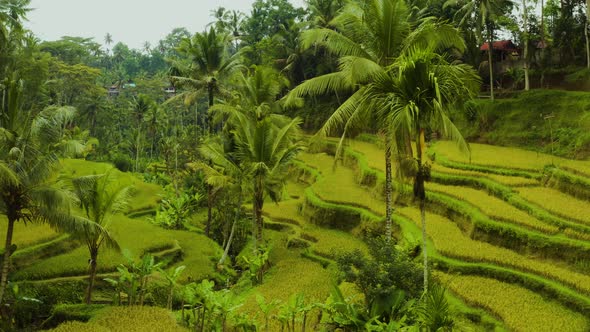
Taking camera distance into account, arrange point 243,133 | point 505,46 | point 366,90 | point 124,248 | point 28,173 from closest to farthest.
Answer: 1. point 366,90
2. point 28,173
3. point 124,248
4. point 243,133
5. point 505,46

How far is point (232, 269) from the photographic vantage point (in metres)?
16.7

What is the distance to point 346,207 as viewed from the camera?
18.2 m

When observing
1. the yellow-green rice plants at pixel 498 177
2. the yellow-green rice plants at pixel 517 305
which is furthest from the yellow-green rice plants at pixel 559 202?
the yellow-green rice plants at pixel 517 305

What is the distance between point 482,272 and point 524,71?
19.8m

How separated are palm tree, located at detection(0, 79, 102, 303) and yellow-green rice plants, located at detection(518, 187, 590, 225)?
12307 millimetres

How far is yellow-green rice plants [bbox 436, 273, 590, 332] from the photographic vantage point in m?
9.15

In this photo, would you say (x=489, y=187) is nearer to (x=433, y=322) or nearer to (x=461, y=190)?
(x=461, y=190)

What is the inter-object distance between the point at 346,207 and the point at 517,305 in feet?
28.8

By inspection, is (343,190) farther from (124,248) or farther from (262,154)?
(124,248)

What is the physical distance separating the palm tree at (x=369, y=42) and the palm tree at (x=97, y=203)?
18.6 feet

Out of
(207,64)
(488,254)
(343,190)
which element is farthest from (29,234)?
(488,254)

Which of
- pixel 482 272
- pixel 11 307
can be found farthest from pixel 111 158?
pixel 482 272

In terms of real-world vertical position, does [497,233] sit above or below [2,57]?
below

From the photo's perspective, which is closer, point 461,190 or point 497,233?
point 497,233
